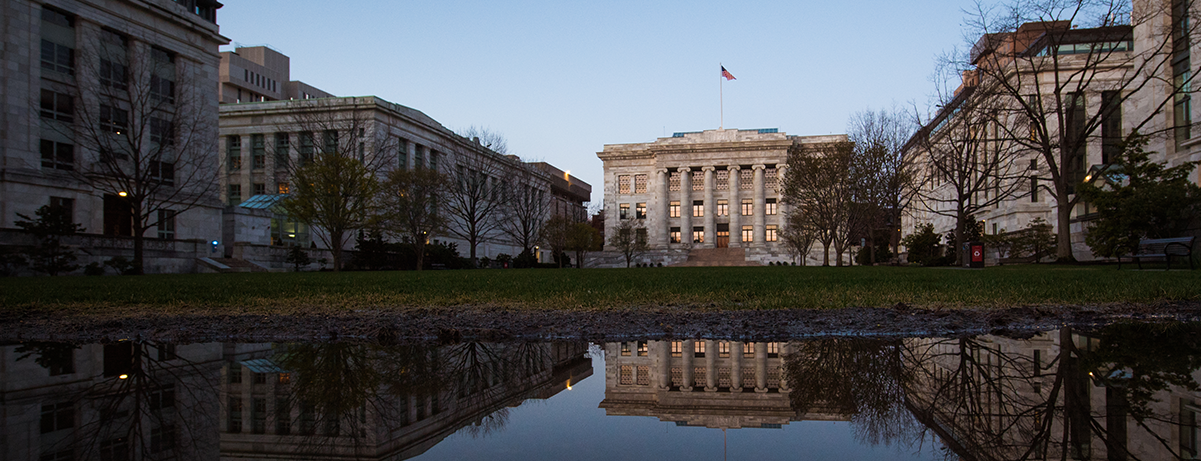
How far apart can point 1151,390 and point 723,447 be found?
8.89 ft

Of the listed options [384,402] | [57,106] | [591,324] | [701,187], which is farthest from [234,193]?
[384,402]

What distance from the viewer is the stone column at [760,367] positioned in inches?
164

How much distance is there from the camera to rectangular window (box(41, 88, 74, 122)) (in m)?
34.6

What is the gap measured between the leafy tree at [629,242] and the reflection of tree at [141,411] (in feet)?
192

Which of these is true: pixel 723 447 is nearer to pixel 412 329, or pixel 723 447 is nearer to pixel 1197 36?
pixel 412 329

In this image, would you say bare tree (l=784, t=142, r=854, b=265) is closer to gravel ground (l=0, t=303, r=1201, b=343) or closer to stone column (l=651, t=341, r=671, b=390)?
gravel ground (l=0, t=303, r=1201, b=343)

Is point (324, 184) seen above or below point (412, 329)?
above

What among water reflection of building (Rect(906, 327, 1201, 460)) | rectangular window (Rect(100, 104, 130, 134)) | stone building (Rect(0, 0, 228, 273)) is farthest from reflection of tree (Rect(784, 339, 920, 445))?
rectangular window (Rect(100, 104, 130, 134))

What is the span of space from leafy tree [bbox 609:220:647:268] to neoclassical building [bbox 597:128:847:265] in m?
4.96

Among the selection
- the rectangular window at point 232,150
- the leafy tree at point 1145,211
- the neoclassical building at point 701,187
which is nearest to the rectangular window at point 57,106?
the rectangular window at point 232,150

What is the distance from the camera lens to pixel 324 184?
31969mm

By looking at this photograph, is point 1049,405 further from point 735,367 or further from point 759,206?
point 759,206

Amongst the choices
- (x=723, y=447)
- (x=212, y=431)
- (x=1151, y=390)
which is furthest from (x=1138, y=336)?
(x=212, y=431)

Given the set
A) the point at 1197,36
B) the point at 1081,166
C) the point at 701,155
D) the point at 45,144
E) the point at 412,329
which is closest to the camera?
the point at 412,329
